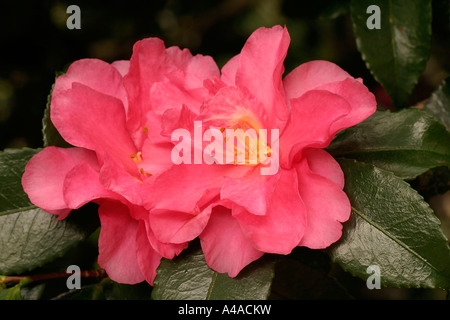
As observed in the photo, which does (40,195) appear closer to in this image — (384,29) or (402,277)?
(402,277)

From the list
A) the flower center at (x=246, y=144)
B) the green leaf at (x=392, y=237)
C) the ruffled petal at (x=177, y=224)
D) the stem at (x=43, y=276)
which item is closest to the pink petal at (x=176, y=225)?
the ruffled petal at (x=177, y=224)

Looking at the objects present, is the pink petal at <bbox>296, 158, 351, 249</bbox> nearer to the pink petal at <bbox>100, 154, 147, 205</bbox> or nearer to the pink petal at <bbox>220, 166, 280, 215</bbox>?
the pink petal at <bbox>220, 166, 280, 215</bbox>

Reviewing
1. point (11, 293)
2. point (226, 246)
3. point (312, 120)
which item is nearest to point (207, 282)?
point (226, 246)

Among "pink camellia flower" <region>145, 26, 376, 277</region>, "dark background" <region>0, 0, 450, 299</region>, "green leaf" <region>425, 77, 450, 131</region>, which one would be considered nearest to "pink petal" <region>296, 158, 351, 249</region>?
"pink camellia flower" <region>145, 26, 376, 277</region>

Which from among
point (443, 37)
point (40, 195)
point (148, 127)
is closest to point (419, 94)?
point (443, 37)

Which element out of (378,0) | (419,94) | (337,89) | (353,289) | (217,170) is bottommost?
(353,289)

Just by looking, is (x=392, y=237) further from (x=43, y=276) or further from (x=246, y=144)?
(x=43, y=276)

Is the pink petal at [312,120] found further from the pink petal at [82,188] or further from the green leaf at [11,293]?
the green leaf at [11,293]
